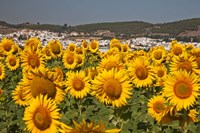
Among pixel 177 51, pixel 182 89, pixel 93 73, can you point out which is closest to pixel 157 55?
pixel 177 51

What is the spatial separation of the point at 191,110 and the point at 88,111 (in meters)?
2.26

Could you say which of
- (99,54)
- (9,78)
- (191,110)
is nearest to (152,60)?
(99,54)

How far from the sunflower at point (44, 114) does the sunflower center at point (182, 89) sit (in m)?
2.36

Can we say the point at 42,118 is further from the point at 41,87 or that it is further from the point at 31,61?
the point at 31,61

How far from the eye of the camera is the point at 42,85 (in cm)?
589

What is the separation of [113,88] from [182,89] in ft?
3.54

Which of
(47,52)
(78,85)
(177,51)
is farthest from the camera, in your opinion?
(47,52)

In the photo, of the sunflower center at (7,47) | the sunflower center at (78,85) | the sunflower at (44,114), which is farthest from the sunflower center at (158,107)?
the sunflower center at (7,47)

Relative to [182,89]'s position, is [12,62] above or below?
below

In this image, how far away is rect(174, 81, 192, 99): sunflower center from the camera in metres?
6.98

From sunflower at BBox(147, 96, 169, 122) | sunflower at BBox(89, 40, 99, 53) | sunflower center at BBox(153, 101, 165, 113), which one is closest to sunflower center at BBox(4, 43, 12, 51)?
sunflower at BBox(89, 40, 99, 53)

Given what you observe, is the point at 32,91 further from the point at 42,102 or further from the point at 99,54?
the point at 99,54

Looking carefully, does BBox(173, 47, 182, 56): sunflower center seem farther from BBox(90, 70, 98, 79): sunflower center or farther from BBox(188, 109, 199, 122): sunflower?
BBox(188, 109, 199, 122): sunflower

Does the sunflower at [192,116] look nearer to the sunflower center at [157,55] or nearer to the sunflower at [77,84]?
the sunflower at [77,84]
